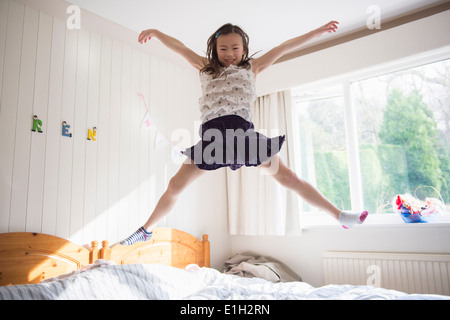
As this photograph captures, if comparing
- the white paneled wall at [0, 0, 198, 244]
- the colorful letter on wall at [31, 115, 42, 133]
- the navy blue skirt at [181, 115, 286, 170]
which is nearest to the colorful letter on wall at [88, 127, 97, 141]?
the white paneled wall at [0, 0, 198, 244]

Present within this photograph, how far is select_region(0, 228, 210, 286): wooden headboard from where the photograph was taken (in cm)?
199

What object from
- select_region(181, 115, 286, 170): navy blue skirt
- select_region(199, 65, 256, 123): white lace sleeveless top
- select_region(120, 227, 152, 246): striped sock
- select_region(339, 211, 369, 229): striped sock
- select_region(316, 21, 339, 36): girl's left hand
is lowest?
select_region(120, 227, 152, 246): striped sock

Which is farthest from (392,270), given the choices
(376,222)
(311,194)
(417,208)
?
(311,194)

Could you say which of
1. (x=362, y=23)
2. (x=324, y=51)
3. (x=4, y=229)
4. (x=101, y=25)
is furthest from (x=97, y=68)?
(x=362, y=23)

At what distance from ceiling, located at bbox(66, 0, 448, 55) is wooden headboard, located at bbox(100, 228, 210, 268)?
181 cm

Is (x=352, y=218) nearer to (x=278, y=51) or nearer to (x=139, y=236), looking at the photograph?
(x=278, y=51)

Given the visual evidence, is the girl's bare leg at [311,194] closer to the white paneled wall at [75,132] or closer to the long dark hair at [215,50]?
the long dark hair at [215,50]

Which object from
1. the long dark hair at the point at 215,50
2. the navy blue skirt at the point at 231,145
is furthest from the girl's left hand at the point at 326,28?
the navy blue skirt at the point at 231,145

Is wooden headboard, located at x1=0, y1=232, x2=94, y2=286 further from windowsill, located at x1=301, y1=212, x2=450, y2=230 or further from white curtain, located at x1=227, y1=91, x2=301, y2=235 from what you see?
windowsill, located at x1=301, y1=212, x2=450, y2=230

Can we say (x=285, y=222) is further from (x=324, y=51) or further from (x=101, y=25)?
(x=101, y=25)

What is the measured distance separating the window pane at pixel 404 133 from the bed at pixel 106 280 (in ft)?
3.86

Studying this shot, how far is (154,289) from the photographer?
6.40 feet

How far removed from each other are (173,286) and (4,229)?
3.68 ft

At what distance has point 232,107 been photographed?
172 cm
